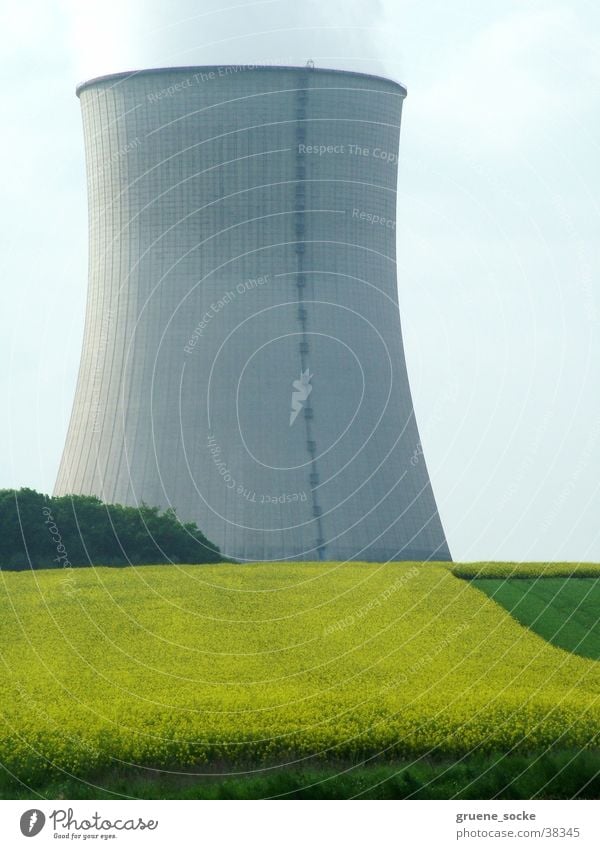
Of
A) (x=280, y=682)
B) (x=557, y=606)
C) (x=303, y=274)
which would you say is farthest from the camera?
(x=303, y=274)

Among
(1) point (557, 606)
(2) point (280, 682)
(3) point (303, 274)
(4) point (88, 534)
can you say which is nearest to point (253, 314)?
(3) point (303, 274)

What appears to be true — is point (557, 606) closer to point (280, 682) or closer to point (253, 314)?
point (280, 682)

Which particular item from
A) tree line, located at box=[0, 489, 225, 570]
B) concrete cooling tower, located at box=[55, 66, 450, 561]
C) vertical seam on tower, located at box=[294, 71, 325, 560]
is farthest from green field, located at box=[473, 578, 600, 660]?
tree line, located at box=[0, 489, 225, 570]

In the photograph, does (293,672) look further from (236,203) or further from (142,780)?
(236,203)

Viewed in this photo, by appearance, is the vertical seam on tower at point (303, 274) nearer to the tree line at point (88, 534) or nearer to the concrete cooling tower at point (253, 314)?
the concrete cooling tower at point (253, 314)

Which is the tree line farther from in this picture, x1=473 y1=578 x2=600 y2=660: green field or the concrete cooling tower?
x1=473 y1=578 x2=600 y2=660: green field
